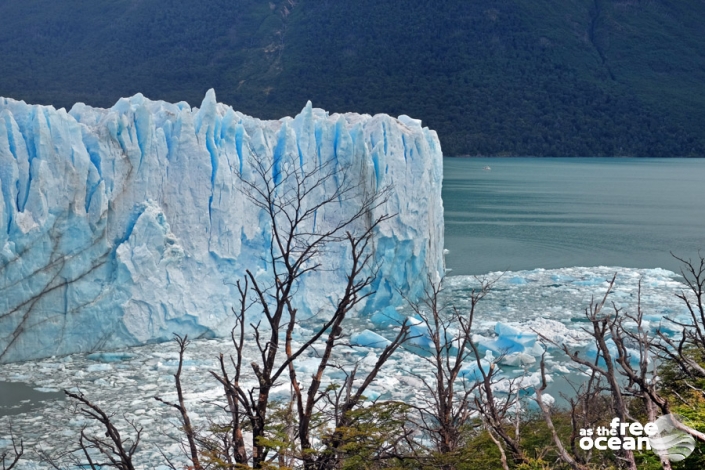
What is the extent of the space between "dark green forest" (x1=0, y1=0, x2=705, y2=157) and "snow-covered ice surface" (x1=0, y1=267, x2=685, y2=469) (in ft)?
114

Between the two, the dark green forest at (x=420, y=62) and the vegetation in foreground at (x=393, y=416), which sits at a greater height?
the dark green forest at (x=420, y=62)

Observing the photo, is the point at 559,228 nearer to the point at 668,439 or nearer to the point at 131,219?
the point at 131,219

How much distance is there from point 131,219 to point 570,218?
68.3ft

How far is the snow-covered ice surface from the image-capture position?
6668 mm

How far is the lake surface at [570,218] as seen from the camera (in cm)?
1925

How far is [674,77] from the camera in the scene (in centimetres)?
6662

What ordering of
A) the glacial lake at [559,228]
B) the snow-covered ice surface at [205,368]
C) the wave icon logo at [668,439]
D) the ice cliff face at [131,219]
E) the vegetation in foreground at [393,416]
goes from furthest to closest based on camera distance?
1. the glacial lake at [559,228]
2. the ice cliff face at [131,219]
3. the snow-covered ice surface at [205,368]
4. the vegetation in foreground at [393,416]
5. the wave icon logo at [668,439]

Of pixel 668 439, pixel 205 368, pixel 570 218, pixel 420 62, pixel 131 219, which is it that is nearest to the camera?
pixel 668 439

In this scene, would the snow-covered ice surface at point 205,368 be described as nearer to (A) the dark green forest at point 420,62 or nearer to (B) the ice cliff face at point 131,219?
(B) the ice cliff face at point 131,219

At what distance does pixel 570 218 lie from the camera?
88.1 feet

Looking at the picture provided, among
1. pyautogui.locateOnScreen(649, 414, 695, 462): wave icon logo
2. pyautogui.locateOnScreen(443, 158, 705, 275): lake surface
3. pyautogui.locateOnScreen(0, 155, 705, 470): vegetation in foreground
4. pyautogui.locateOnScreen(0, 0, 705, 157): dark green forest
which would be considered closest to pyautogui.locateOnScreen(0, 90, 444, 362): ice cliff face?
pyautogui.locateOnScreen(0, 155, 705, 470): vegetation in foreground

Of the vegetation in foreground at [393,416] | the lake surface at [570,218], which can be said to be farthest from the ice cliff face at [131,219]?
the lake surface at [570,218]

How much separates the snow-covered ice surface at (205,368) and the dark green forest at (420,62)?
34.6m

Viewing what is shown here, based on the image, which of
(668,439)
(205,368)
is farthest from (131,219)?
(668,439)
